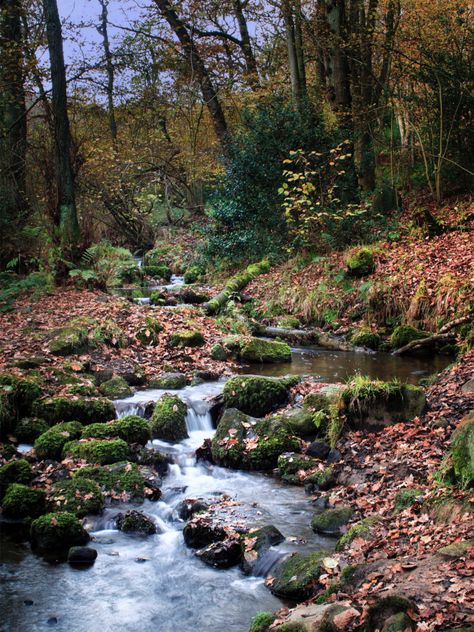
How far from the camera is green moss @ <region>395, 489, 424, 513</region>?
5.97 metres

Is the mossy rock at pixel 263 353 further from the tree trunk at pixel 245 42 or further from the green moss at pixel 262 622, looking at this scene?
the tree trunk at pixel 245 42

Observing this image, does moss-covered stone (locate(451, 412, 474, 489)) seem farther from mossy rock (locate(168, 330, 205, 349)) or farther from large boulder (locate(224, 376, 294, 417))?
mossy rock (locate(168, 330, 205, 349))

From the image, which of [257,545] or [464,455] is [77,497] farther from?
[464,455]

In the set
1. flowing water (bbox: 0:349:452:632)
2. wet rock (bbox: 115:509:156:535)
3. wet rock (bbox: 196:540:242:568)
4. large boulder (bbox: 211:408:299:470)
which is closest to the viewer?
flowing water (bbox: 0:349:452:632)

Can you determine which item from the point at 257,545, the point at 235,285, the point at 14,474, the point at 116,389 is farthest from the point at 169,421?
the point at 235,285

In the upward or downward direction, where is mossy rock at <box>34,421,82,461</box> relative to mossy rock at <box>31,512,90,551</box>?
upward

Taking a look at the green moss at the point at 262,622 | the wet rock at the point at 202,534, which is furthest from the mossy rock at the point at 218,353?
the green moss at the point at 262,622

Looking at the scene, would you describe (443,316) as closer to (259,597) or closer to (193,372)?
(193,372)

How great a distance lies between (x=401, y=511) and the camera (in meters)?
5.93

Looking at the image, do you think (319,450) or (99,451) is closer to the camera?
(99,451)

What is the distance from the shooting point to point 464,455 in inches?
221

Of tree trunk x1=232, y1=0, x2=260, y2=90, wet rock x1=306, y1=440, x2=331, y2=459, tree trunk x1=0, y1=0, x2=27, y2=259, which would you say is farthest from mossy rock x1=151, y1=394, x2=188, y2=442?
tree trunk x1=232, y1=0, x2=260, y2=90

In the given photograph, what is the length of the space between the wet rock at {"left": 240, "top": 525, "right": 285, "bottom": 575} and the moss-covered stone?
1.87 metres

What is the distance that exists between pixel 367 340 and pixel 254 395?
15.3 feet
